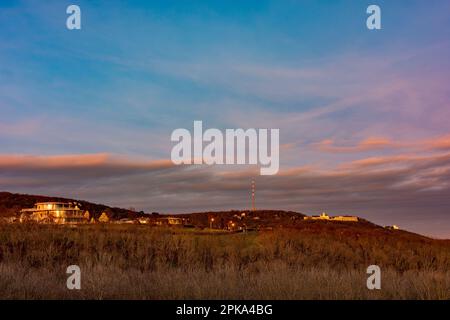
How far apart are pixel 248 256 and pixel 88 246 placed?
29.3 feet

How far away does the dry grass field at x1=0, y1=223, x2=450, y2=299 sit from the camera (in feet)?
50.0

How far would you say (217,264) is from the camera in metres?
27.1

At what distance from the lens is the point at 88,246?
31219mm

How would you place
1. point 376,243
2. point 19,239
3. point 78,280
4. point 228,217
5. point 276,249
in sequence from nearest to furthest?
point 78,280 < point 19,239 < point 276,249 < point 376,243 < point 228,217

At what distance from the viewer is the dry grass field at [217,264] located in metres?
15.2

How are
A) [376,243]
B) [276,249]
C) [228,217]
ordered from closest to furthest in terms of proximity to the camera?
[276,249]
[376,243]
[228,217]
